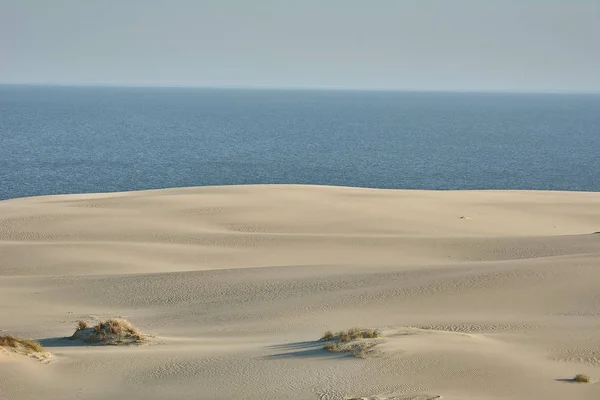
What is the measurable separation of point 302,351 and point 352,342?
2.54ft

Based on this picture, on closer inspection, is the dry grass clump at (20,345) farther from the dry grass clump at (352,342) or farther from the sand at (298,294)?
the dry grass clump at (352,342)

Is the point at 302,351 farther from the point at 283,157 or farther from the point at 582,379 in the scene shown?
the point at 283,157

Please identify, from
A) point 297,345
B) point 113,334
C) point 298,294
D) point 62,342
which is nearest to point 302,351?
point 297,345

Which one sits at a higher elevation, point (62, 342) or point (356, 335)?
point (356, 335)

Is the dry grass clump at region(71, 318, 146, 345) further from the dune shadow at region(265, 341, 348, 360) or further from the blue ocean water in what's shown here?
the blue ocean water

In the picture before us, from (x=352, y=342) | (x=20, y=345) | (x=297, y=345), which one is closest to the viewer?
(x=20, y=345)

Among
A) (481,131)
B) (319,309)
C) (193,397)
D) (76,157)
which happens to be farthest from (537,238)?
(481,131)

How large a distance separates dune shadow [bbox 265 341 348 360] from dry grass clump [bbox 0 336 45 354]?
10.9 feet

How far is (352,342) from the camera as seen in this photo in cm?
1362

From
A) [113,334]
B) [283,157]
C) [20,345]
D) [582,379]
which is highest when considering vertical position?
[283,157]

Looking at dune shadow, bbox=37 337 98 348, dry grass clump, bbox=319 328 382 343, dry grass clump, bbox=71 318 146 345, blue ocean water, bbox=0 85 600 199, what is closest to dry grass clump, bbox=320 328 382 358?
dry grass clump, bbox=319 328 382 343

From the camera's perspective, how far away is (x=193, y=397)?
11.7 meters

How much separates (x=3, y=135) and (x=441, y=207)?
2820 inches

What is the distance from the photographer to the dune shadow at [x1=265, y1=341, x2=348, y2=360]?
13.4 metres
